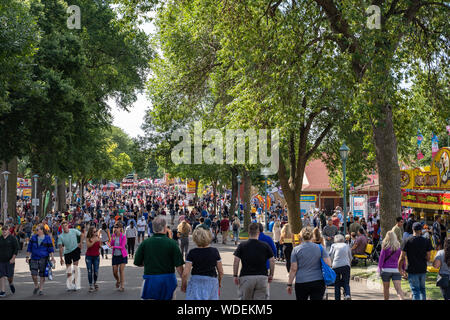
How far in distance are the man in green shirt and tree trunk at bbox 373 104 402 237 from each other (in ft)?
30.3

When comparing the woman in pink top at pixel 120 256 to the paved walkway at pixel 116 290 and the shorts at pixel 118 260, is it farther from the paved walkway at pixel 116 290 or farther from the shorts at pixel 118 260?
the paved walkway at pixel 116 290

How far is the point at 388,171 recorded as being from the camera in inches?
589

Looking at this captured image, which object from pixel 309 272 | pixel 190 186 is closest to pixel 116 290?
pixel 309 272

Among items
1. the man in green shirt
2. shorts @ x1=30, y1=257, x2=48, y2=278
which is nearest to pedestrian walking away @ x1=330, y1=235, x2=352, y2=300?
the man in green shirt

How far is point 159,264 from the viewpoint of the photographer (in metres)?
7.15

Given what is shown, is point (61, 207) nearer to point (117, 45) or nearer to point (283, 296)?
point (117, 45)

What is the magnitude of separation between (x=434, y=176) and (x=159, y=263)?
21.4m

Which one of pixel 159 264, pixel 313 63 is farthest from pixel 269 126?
pixel 159 264

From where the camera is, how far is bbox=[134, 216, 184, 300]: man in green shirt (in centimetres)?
711

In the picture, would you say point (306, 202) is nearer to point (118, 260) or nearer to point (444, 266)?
point (118, 260)

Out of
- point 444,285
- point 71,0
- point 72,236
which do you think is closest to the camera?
point 444,285

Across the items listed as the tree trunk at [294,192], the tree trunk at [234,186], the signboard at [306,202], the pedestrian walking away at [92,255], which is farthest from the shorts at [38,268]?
the tree trunk at [234,186]

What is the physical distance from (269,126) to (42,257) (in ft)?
30.6

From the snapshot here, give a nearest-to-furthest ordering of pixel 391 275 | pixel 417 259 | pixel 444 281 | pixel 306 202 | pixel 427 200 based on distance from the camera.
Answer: pixel 444 281, pixel 417 259, pixel 391 275, pixel 427 200, pixel 306 202
